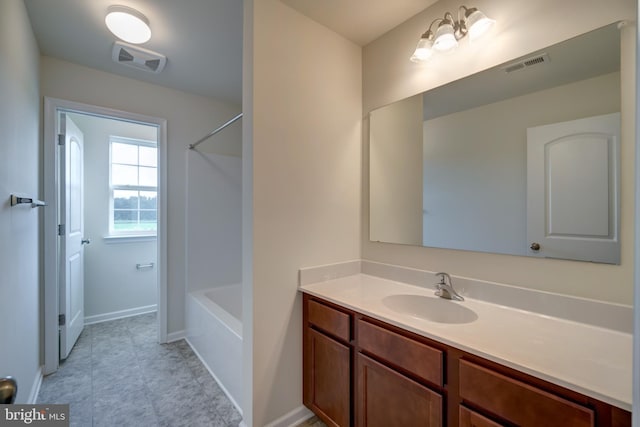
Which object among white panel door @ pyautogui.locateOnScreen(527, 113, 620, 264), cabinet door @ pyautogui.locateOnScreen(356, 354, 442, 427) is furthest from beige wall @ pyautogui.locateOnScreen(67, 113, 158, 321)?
white panel door @ pyautogui.locateOnScreen(527, 113, 620, 264)

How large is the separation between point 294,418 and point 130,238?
Answer: 2.93m

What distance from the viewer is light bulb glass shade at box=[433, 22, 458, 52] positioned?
4.51ft

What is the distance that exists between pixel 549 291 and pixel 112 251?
404 cm

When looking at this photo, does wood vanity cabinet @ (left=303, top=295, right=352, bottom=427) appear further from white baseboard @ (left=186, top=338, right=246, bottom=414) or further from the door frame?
the door frame

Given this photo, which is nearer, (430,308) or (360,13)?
(430,308)

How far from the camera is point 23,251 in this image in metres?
1.61

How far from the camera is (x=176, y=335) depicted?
8.80ft

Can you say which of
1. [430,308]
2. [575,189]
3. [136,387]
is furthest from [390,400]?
[136,387]

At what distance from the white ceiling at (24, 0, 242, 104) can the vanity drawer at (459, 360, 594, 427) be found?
2175 millimetres

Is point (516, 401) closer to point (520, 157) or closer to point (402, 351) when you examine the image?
point (402, 351)

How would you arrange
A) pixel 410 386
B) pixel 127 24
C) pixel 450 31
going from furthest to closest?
pixel 127 24 < pixel 450 31 < pixel 410 386

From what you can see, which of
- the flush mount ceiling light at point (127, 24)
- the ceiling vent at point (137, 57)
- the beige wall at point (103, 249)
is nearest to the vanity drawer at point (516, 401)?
the flush mount ceiling light at point (127, 24)

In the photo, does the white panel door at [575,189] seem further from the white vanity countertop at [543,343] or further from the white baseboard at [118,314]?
the white baseboard at [118,314]

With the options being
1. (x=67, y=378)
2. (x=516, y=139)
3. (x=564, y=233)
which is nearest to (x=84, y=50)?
(x=67, y=378)
